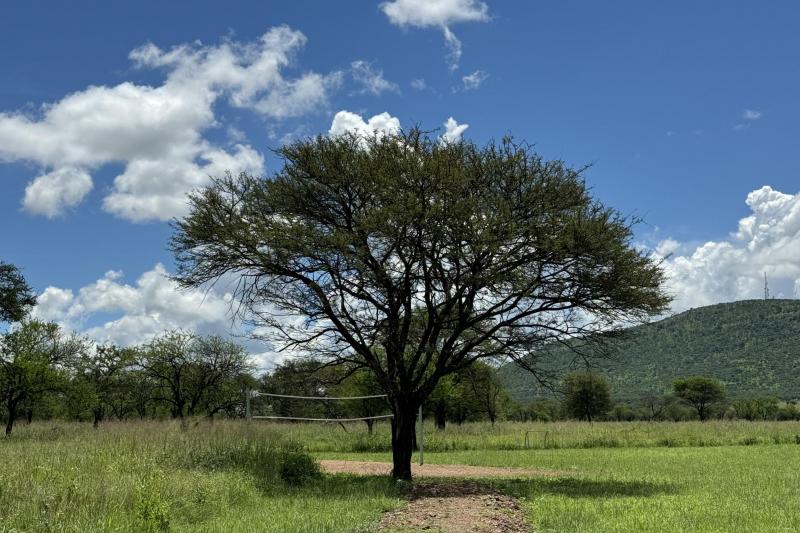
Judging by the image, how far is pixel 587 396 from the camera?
77938 mm

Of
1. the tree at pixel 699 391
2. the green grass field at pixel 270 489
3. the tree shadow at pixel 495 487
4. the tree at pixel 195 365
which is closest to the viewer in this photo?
the green grass field at pixel 270 489

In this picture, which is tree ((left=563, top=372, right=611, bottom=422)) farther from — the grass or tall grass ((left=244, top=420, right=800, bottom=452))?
the grass

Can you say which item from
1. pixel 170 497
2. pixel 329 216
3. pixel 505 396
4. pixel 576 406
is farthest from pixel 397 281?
pixel 576 406

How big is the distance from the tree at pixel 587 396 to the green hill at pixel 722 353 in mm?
9186

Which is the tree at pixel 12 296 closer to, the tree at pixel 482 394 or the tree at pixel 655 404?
the tree at pixel 482 394

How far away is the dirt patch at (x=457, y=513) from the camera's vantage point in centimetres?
956

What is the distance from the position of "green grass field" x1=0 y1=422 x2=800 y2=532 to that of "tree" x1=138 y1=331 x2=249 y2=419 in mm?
31662

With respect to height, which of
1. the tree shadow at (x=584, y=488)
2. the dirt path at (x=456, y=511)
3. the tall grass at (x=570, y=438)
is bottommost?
the tall grass at (x=570, y=438)

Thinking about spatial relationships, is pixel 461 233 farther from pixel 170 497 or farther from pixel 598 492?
pixel 170 497

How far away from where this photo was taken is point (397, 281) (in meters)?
16.3

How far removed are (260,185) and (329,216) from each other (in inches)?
78.6

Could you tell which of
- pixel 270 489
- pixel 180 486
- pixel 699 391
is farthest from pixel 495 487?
pixel 699 391

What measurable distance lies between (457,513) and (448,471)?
10146 mm

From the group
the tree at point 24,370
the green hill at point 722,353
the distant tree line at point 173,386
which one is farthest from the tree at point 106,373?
the green hill at point 722,353
